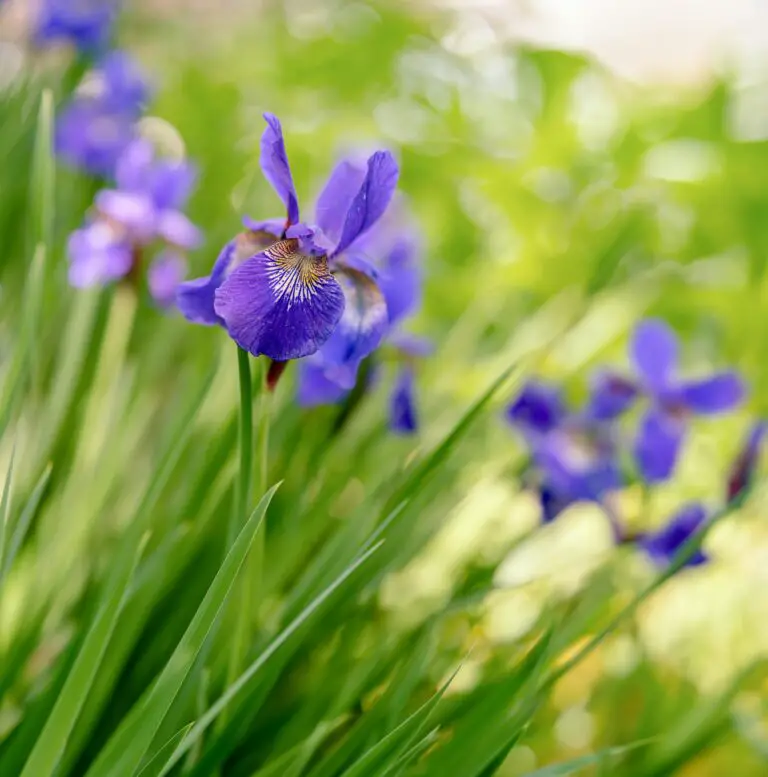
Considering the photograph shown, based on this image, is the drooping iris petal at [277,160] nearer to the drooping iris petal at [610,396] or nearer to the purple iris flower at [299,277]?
the purple iris flower at [299,277]

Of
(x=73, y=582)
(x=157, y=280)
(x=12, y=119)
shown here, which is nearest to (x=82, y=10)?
(x=12, y=119)

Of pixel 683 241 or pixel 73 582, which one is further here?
pixel 683 241

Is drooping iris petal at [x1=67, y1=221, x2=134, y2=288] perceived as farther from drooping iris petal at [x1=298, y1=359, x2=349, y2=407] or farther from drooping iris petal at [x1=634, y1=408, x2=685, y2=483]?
drooping iris petal at [x1=634, y1=408, x2=685, y2=483]

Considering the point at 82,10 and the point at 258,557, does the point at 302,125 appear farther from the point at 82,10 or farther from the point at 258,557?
the point at 258,557

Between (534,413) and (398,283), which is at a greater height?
(398,283)

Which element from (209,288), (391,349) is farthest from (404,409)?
(209,288)

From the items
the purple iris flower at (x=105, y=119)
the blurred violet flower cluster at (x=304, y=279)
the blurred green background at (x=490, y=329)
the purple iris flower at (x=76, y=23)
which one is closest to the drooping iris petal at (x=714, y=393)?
the blurred green background at (x=490, y=329)

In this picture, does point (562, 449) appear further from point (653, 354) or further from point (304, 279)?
point (304, 279)
